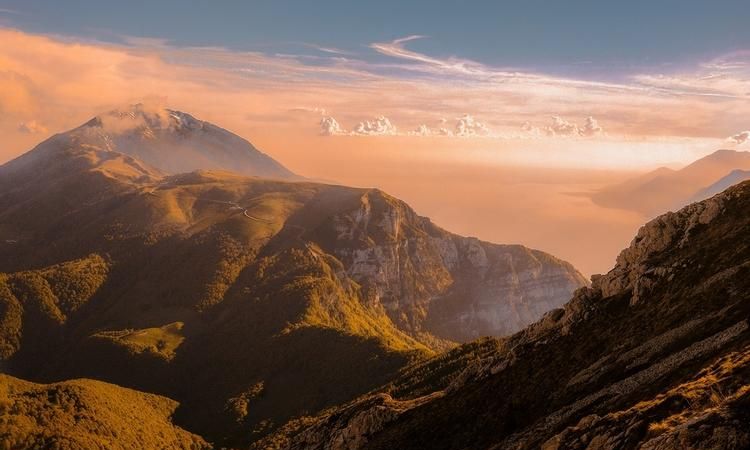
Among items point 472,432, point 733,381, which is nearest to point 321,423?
point 472,432

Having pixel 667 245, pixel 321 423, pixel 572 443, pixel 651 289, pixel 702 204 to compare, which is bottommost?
pixel 321 423

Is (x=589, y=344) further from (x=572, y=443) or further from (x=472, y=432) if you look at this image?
(x=572, y=443)

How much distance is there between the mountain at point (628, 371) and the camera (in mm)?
59344

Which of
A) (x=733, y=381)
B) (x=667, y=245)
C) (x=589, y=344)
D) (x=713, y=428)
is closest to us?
(x=713, y=428)

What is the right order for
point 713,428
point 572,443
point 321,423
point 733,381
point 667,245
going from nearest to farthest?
point 713,428
point 733,381
point 572,443
point 667,245
point 321,423

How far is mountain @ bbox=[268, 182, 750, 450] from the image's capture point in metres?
59.3

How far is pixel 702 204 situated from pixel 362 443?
89.4 meters

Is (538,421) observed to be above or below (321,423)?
above

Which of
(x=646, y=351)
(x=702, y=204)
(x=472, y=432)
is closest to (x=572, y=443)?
(x=646, y=351)

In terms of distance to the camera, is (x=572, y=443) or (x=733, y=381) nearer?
(x=733, y=381)

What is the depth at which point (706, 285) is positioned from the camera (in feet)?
306

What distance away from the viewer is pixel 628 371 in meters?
83.1

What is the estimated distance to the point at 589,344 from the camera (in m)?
102

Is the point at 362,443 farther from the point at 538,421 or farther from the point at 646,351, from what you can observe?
the point at 646,351
